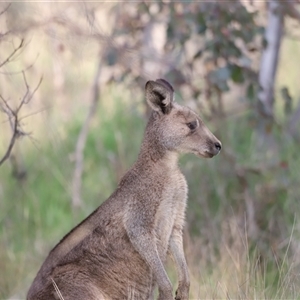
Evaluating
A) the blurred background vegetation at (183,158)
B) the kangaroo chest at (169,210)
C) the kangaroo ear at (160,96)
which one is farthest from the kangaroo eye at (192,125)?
the blurred background vegetation at (183,158)

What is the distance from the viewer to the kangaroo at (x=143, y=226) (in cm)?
392

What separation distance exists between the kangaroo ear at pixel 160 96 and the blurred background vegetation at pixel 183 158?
45.5 inches

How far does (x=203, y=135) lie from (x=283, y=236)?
239 centimetres

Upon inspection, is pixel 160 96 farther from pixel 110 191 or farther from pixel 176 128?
pixel 110 191

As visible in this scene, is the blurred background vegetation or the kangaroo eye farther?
the blurred background vegetation

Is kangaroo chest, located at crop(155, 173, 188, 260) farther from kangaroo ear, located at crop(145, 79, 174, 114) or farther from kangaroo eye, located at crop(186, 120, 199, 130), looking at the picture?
kangaroo ear, located at crop(145, 79, 174, 114)

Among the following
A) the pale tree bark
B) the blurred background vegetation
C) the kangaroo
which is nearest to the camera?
the kangaroo

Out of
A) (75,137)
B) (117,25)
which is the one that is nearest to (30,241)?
(75,137)

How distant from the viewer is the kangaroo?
3.92m

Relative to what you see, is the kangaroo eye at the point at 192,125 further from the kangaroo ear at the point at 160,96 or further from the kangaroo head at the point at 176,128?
the kangaroo ear at the point at 160,96

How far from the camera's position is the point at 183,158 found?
700cm

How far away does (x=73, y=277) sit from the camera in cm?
388

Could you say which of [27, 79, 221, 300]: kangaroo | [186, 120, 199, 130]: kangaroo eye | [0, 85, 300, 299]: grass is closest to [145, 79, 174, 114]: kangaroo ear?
[27, 79, 221, 300]: kangaroo

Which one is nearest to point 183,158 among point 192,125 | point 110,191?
point 110,191
